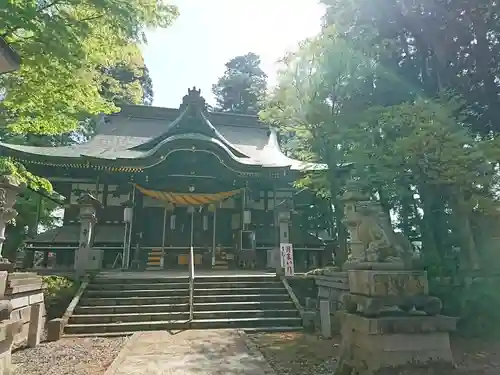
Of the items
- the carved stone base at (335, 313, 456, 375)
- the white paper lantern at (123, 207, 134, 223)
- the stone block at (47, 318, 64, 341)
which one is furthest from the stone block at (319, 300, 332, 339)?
the white paper lantern at (123, 207, 134, 223)

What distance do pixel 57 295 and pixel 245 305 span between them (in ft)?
15.8

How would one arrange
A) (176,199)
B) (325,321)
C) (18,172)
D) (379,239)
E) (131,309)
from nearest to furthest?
(379,239), (18,172), (325,321), (131,309), (176,199)

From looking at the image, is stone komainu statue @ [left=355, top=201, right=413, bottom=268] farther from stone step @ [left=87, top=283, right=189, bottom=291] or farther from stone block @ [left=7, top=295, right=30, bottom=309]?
stone step @ [left=87, top=283, right=189, bottom=291]

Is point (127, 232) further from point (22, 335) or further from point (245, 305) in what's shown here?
point (22, 335)

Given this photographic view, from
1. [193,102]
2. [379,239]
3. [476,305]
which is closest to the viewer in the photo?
[379,239]

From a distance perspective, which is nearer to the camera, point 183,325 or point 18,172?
point 18,172

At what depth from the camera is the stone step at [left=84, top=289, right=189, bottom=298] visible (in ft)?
31.4

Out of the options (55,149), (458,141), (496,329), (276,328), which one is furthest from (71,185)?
(496,329)

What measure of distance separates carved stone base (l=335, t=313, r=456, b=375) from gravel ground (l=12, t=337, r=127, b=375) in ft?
12.1

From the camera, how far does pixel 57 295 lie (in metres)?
9.27

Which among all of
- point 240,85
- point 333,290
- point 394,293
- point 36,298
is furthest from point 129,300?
point 240,85

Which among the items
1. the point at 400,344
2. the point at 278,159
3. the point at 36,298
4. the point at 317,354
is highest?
the point at 278,159

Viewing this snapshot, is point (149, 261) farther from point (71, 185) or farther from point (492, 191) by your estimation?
point (492, 191)

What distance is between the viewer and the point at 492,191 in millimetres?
9188
